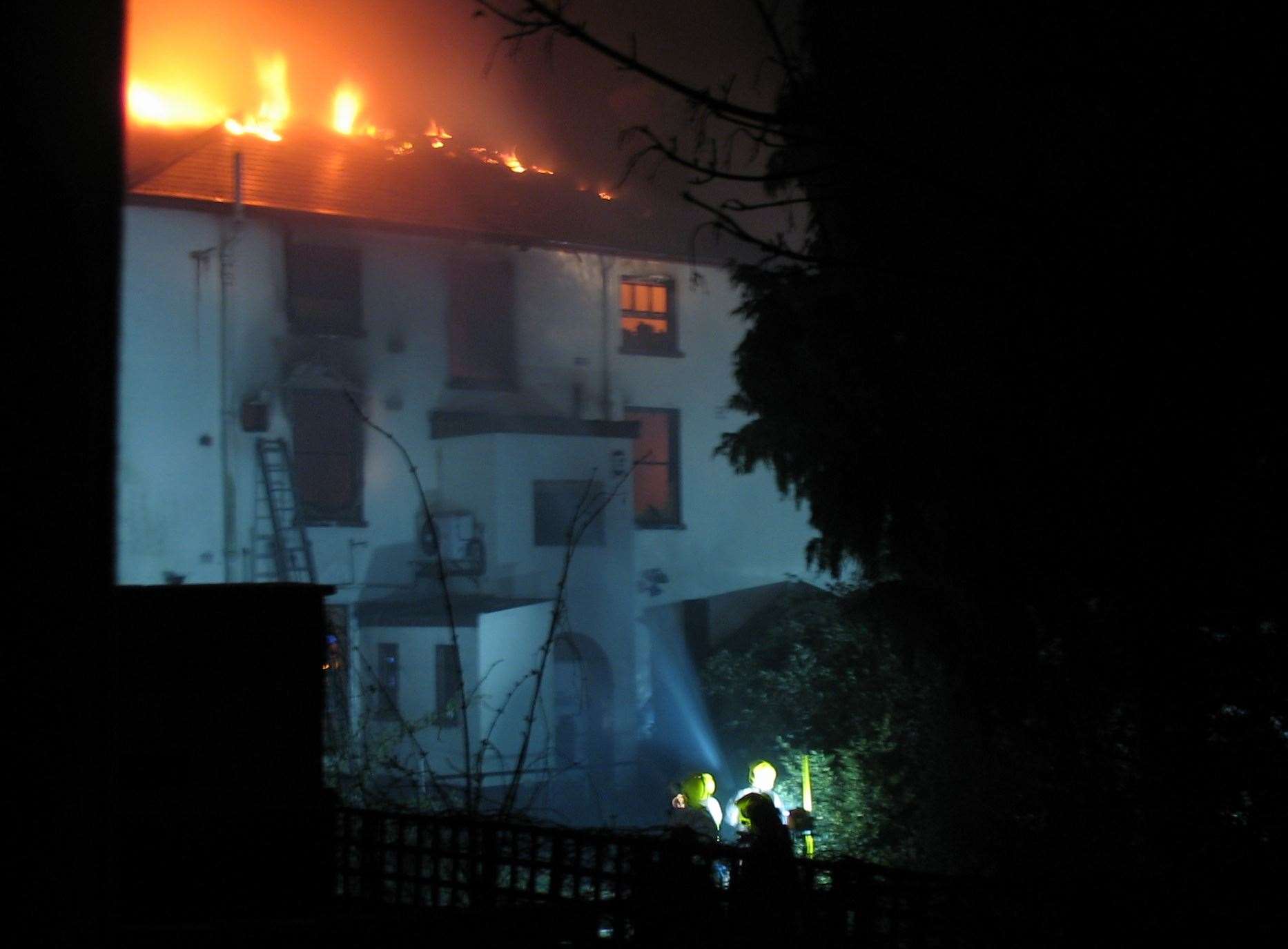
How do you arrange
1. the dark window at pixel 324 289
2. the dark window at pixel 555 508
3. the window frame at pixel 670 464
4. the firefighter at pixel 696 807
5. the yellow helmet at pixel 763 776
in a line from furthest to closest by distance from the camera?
the window frame at pixel 670 464 < the dark window at pixel 555 508 < the dark window at pixel 324 289 < the yellow helmet at pixel 763 776 < the firefighter at pixel 696 807

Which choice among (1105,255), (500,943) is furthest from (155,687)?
(1105,255)

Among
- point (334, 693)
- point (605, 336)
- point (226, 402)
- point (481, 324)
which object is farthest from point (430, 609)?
point (334, 693)

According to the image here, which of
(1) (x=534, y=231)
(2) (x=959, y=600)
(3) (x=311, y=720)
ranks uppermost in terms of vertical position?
(1) (x=534, y=231)

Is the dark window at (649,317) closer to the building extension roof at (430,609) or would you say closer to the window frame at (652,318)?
the window frame at (652,318)

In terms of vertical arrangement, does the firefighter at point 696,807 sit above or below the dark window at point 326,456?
below

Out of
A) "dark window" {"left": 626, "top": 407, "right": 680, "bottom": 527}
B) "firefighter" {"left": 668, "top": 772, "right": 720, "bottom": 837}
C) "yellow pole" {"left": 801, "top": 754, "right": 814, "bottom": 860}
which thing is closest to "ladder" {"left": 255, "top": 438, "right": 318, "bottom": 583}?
"dark window" {"left": 626, "top": 407, "right": 680, "bottom": 527}

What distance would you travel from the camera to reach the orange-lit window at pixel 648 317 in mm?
26562

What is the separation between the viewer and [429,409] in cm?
2350

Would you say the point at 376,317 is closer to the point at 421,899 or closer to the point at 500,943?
the point at 421,899

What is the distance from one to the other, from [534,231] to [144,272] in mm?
8097

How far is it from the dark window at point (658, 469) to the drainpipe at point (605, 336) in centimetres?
79

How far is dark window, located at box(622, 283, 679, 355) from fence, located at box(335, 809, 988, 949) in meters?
18.8

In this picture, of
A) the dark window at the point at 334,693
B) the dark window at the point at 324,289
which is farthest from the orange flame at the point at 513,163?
the dark window at the point at 334,693

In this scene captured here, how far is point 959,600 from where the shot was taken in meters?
8.11
